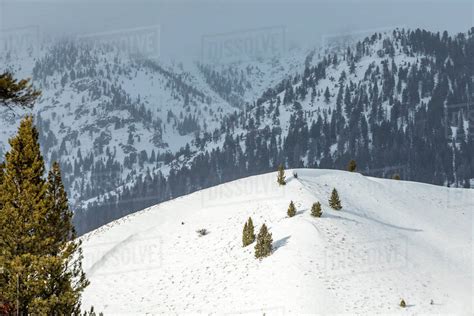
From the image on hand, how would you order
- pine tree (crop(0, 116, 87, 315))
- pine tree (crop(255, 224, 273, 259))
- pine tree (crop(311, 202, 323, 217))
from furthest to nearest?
1. pine tree (crop(311, 202, 323, 217))
2. pine tree (crop(255, 224, 273, 259))
3. pine tree (crop(0, 116, 87, 315))

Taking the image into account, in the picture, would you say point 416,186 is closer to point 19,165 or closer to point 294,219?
point 294,219

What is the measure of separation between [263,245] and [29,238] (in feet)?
67.0

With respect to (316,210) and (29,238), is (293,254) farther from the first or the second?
(29,238)

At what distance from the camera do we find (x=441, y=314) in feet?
98.3

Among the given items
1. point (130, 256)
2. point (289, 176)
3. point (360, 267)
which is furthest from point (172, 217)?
point (360, 267)

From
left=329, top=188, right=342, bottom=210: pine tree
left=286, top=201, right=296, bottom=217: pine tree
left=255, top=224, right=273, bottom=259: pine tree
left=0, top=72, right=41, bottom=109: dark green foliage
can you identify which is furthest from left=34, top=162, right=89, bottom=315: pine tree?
left=329, top=188, right=342, bottom=210: pine tree

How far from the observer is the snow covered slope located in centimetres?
3109

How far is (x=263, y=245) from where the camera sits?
116 ft

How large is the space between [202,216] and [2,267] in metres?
29.5

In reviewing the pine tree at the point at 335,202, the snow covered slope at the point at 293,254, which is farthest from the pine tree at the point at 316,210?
the pine tree at the point at 335,202

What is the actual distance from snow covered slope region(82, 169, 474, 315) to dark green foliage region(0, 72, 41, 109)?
2120 centimetres

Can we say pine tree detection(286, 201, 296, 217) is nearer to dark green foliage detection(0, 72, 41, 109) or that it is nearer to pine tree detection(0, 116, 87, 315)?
pine tree detection(0, 116, 87, 315)

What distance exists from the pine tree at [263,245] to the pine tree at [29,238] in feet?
61.4

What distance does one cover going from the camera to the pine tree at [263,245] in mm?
35125
